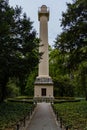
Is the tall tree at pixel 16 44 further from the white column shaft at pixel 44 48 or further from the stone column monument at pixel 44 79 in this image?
the white column shaft at pixel 44 48

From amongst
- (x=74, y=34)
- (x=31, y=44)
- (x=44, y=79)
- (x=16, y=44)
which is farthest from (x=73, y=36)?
(x=44, y=79)

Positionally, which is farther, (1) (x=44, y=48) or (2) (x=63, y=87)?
(2) (x=63, y=87)

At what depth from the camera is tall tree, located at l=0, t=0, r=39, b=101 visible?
26922mm

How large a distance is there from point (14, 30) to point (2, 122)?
43.8ft

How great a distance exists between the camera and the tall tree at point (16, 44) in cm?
2692

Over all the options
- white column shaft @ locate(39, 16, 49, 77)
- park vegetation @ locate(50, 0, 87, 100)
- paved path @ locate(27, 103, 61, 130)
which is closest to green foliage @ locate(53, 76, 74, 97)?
white column shaft @ locate(39, 16, 49, 77)

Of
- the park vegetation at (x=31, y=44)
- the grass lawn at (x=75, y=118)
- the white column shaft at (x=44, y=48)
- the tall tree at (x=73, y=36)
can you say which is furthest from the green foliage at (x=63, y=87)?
the grass lawn at (x=75, y=118)

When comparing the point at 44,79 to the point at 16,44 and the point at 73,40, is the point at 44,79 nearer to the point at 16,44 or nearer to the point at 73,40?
the point at 16,44

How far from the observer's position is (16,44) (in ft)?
98.5

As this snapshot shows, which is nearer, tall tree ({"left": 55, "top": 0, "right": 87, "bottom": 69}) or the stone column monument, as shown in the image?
tall tree ({"left": 55, "top": 0, "right": 87, "bottom": 69})

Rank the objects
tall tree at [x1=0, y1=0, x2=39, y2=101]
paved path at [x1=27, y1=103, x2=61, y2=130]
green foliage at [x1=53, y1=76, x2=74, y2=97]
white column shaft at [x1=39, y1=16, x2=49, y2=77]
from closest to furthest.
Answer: paved path at [x1=27, y1=103, x2=61, y2=130] → tall tree at [x1=0, y1=0, x2=39, y2=101] → white column shaft at [x1=39, y1=16, x2=49, y2=77] → green foliage at [x1=53, y1=76, x2=74, y2=97]

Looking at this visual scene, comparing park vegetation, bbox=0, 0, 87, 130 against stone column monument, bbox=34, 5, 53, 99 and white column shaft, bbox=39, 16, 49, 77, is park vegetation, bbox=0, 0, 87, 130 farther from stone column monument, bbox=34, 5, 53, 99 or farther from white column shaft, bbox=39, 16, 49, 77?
white column shaft, bbox=39, 16, 49, 77

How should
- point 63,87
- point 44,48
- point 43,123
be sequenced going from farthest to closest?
1. point 63,87
2. point 44,48
3. point 43,123

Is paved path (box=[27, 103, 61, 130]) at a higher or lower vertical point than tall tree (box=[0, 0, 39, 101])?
lower
